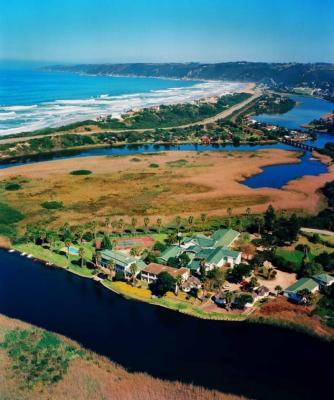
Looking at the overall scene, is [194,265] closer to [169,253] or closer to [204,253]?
[204,253]

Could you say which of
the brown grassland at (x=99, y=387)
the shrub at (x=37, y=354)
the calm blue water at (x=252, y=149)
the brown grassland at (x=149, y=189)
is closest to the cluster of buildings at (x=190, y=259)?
the brown grassland at (x=149, y=189)

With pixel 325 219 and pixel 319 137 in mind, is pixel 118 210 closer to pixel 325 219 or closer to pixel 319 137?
pixel 325 219

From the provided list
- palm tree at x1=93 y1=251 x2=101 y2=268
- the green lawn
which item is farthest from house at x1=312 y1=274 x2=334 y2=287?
palm tree at x1=93 y1=251 x2=101 y2=268

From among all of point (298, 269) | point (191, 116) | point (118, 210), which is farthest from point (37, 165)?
point (191, 116)

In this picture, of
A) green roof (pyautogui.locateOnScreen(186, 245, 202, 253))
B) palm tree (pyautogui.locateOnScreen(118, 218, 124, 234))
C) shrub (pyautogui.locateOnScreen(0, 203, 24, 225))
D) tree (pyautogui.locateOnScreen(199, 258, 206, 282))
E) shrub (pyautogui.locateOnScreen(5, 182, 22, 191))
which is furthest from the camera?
shrub (pyautogui.locateOnScreen(5, 182, 22, 191))

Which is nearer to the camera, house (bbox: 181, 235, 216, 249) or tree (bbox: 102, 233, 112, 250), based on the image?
tree (bbox: 102, 233, 112, 250)

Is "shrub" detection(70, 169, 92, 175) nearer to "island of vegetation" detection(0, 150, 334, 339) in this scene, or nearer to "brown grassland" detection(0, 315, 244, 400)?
"island of vegetation" detection(0, 150, 334, 339)
